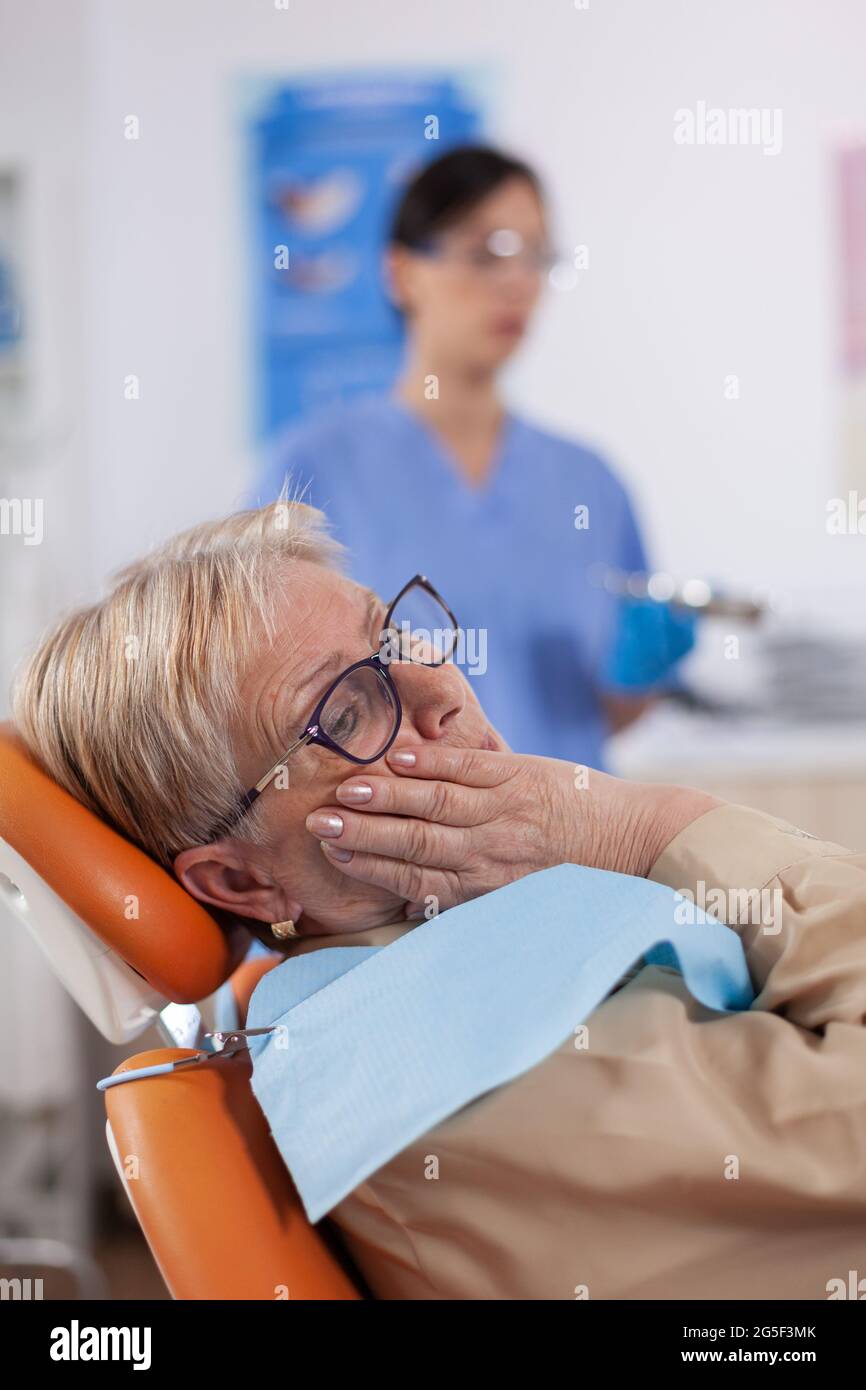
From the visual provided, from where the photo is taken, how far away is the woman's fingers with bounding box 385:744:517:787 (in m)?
0.96

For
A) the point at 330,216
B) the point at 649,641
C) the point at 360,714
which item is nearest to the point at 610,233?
the point at 330,216

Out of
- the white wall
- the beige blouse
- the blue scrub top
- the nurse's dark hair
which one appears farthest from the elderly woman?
the white wall

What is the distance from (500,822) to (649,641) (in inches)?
42.5

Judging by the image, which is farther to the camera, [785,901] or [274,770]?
[274,770]

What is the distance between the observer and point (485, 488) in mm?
2084

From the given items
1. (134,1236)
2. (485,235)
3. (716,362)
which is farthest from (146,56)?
(134,1236)

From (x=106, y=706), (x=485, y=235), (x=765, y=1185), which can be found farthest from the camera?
(x=485, y=235)

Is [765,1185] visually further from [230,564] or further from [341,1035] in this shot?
[230,564]

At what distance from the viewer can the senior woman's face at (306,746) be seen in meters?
0.97

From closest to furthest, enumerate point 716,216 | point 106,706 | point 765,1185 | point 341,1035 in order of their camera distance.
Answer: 1. point 765,1185
2. point 341,1035
3. point 106,706
4. point 716,216

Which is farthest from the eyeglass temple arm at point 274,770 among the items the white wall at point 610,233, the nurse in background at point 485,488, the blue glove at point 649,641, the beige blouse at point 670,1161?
the white wall at point 610,233

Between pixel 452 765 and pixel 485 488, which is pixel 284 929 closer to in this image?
pixel 452 765

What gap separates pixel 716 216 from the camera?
262 centimetres
